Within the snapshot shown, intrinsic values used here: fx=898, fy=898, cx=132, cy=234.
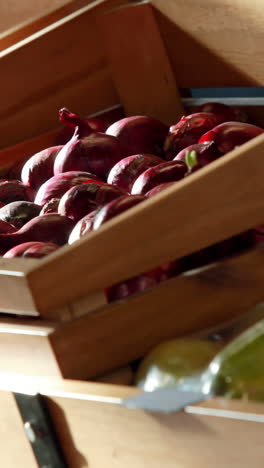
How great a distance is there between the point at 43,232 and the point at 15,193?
1.03 ft

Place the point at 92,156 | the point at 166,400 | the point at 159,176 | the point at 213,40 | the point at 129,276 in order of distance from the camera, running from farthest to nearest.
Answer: the point at 213,40 → the point at 92,156 → the point at 159,176 → the point at 129,276 → the point at 166,400

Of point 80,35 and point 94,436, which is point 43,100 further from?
point 94,436

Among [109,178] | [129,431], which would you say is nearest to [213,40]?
[109,178]

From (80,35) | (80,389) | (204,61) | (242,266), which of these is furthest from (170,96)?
(80,389)

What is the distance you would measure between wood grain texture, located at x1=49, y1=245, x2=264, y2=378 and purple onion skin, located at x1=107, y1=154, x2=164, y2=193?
1.07 feet

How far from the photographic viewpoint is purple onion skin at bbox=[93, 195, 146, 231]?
3.22 feet

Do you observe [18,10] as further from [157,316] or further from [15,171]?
[157,316]

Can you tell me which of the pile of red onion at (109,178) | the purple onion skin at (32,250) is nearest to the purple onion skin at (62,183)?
the pile of red onion at (109,178)

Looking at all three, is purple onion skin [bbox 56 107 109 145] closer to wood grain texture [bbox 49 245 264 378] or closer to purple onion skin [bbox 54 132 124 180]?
purple onion skin [bbox 54 132 124 180]

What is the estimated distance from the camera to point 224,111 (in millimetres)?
1451

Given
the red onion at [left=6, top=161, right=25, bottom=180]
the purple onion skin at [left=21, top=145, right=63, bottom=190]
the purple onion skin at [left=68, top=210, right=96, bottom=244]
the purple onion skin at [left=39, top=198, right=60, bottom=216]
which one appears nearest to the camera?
the purple onion skin at [left=68, top=210, right=96, bottom=244]

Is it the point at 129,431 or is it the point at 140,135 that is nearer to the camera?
the point at 129,431

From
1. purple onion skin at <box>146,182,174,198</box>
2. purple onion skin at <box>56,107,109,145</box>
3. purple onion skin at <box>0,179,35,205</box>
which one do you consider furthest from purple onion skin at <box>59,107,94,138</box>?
purple onion skin at <box>146,182,174,198</box>

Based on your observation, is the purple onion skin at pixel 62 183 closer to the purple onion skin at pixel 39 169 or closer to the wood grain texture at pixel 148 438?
the purple onion skin at pixel 39 169
